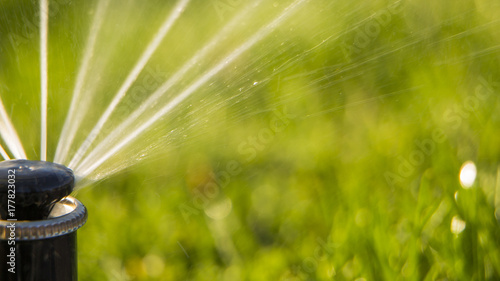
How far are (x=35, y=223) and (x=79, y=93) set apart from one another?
1.90 m

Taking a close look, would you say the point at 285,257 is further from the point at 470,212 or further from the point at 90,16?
the point at 90,16

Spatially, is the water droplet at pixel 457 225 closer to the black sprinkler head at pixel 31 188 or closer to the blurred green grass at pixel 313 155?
the blurred green grass at pixel 313 155

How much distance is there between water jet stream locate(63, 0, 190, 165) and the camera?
2.50m

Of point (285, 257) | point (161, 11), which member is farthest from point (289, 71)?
point (285, 257)

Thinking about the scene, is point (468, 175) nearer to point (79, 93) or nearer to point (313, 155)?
point (313, 155)

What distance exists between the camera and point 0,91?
2.67m

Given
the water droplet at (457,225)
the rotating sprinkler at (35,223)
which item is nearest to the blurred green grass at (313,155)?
the water droplet at (457,225)

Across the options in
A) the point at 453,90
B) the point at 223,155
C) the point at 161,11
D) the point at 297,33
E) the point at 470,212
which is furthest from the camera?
the point at 161,11

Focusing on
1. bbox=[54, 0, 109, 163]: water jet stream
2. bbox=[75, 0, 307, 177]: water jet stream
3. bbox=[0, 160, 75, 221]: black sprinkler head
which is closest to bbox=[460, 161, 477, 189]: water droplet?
bbox=[75, 0, 307, 177]: water jet stream

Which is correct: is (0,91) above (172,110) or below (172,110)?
above

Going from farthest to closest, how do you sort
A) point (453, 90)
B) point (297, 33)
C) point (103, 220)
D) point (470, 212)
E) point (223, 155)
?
point (297, 33), point (453, 90), point (223, 155), point (103, 220), point (470, 212)

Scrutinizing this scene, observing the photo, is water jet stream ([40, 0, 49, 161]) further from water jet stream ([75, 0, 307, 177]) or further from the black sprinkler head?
the black sprinkler head

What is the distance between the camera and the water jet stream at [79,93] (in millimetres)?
2400

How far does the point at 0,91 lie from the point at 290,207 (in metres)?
1.64
